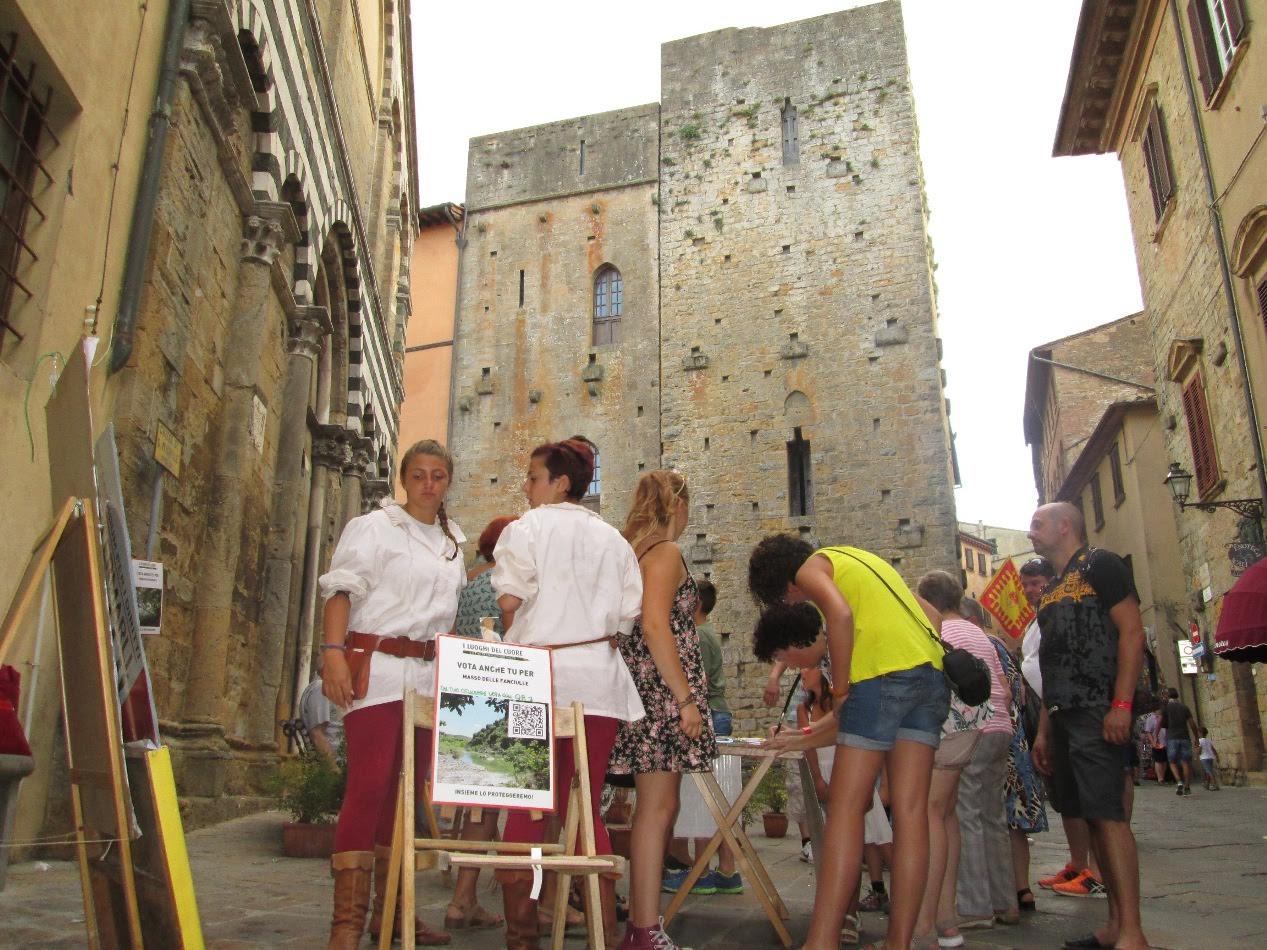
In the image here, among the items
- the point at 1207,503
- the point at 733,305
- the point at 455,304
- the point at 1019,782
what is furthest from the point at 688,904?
the point at 455,304

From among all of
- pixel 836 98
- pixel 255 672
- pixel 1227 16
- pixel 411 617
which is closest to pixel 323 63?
pixel 255 672

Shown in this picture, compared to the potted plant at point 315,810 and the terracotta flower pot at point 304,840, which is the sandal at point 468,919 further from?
the terracotta flower pot at point 304,840

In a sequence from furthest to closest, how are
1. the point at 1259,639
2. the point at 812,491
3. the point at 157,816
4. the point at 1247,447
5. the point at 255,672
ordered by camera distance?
1. the point at 812,491
2. the point at 1247,447
3. the point at 255,672
4. the point at 1259,639
5. the point at 157,816

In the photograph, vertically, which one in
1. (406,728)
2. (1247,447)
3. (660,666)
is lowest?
(406,728)

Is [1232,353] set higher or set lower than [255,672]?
higher

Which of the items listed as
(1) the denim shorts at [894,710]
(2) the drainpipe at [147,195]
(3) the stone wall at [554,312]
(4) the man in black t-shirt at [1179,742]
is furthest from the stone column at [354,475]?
(4) the man in black t-shirt at [1179,742]

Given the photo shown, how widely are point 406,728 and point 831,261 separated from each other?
1768 centimetres

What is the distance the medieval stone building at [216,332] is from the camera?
5.16 m

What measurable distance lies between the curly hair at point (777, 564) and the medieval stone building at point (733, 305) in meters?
13.8

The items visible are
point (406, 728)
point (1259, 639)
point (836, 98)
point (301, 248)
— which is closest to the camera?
point (406, 728)

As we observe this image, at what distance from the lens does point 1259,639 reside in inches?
304

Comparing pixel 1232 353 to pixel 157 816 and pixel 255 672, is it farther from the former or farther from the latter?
pixel 157 816

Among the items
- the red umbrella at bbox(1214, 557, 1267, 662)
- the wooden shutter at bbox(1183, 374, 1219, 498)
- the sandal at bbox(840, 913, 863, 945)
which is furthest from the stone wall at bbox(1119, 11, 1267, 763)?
the sandal at bbox(840, 913, 863, 945)

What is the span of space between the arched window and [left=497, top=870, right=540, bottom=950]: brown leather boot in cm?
1829
